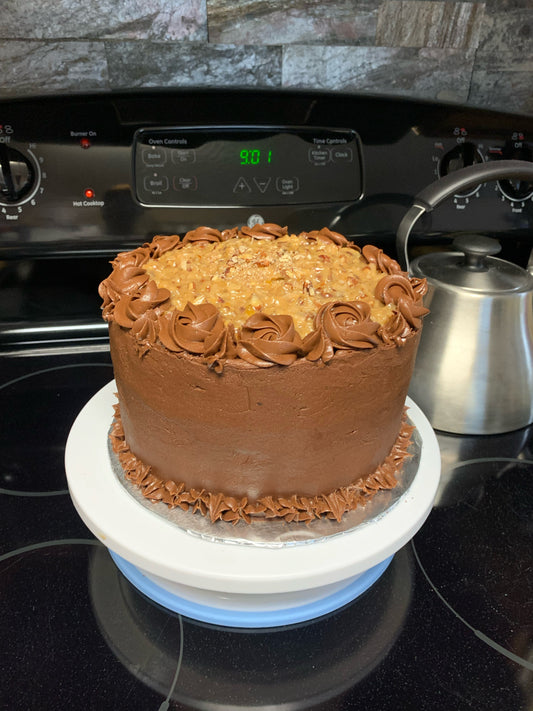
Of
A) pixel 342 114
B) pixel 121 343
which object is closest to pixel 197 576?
pixel 121 343

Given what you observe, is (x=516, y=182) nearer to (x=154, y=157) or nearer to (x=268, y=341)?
(x=154, y=157)

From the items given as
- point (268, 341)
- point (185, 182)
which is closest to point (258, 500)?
point (268, 341)

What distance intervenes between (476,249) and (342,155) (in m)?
0.40

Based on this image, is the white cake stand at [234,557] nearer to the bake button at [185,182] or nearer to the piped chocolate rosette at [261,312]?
the piped chocolate rosette at [261,312]

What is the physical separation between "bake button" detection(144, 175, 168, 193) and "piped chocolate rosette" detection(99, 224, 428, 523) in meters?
0.31

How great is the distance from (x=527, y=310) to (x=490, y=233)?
377 mm

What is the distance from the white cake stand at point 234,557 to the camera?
66 centimetres

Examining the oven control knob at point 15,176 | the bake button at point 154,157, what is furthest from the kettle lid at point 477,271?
the oven control knob at point 15,176

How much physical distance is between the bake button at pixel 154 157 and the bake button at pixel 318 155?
327 millimetres

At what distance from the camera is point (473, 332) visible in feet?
3.27

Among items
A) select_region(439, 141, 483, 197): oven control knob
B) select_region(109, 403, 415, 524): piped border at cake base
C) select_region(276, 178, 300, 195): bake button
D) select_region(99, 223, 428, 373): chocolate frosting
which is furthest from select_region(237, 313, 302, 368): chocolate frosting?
select_region(439, 141, 483, 197): oven control knob

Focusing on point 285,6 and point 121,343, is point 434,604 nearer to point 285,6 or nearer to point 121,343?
point 121,343

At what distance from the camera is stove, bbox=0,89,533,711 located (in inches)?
26.9

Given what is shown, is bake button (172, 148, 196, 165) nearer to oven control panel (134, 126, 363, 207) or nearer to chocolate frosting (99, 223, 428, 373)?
oven control panel (134, 126, 363, 207)
